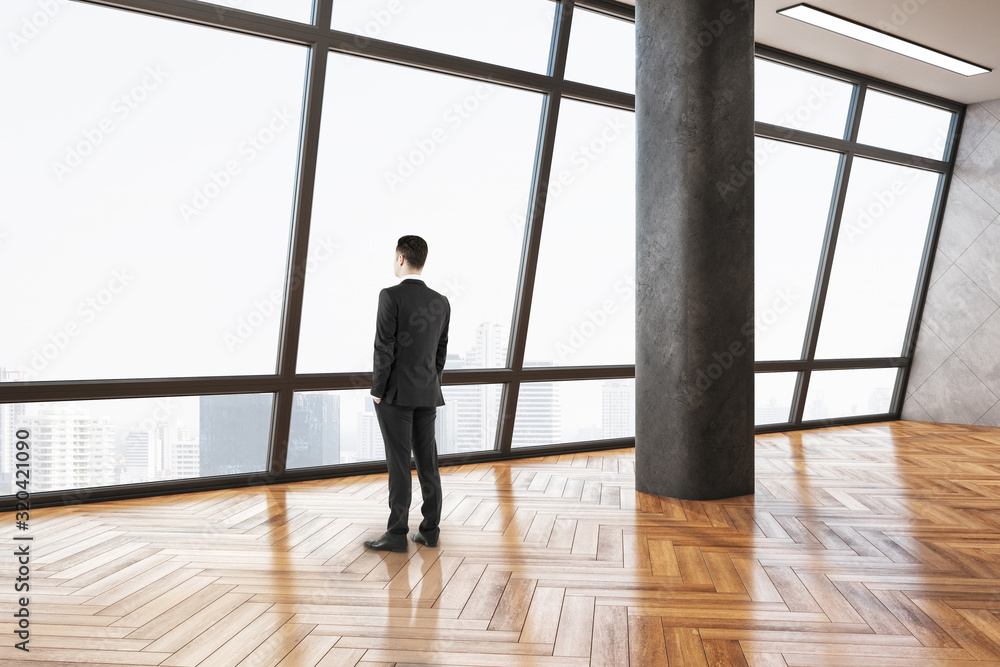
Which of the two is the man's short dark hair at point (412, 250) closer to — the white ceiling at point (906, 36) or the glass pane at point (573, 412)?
the glass pane at point (573, 412)

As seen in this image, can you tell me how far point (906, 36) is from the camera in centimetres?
598

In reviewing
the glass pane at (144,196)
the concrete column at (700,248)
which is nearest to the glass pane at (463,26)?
the glass pane at (144,196)

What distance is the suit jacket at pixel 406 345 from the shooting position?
10.5ft

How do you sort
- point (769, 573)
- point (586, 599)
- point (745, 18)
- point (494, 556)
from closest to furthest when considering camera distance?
point (586, 599) < point (769, 573) < point (494, 556) < point (745, 18)

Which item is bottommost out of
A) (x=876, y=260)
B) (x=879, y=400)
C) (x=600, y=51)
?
(x=879, y=400)

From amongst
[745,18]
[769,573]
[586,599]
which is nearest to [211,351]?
[586,599]

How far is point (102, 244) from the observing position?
4.20 m

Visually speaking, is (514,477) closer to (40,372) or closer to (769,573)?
(769,573)

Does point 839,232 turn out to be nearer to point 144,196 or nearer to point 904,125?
point 904,125

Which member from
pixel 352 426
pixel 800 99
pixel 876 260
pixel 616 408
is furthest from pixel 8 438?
pixel 876 260

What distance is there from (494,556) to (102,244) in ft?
9.42

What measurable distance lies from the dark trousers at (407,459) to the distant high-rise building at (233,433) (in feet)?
5.58

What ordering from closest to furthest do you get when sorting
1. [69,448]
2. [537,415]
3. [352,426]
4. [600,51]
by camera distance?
1. [69,448]
2. [352,426]
3. [600,51]
4. [537,415]

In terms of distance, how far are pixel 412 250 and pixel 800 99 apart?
504 cm
